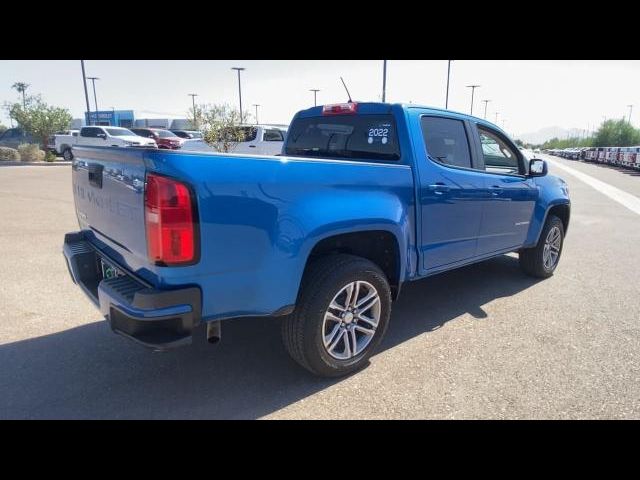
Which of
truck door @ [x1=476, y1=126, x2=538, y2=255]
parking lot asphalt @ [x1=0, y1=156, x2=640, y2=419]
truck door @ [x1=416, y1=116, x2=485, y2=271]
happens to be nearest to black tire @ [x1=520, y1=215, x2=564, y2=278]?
parking lot asphalt @ [x1=0, y1=156, x2=640, y2=419]

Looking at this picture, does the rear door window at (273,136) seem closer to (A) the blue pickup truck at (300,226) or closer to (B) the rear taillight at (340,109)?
(A) the blue pickup truck at (300,226)

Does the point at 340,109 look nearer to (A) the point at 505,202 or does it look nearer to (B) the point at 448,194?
(B) the point at 448,194

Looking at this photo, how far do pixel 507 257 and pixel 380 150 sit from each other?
12.5 ft

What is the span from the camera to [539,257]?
531cm

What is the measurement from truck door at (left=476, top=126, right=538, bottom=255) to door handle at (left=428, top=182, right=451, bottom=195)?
2.48 feet

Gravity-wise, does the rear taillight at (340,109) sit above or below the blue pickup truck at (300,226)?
above

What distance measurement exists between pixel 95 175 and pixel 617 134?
8704 cm

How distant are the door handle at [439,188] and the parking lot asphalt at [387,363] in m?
1.24

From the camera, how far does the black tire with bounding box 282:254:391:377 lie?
283 centimetres

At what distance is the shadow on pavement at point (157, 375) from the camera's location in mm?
2717

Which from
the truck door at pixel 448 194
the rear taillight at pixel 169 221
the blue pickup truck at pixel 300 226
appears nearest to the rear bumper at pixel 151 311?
the blue pickup truck at pixel 300 226

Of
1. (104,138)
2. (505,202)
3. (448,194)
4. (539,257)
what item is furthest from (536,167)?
(104,138)

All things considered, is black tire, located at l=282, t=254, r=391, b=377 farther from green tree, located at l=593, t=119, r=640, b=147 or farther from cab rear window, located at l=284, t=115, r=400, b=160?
green tree, located at l=593, t=119, r=640, b=147
